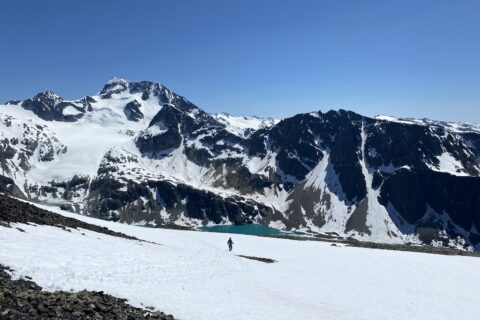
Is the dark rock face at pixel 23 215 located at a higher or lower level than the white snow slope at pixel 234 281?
higher

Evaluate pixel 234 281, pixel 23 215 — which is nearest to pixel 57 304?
pixel 234 281

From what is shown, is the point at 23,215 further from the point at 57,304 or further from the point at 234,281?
the point at 57,304

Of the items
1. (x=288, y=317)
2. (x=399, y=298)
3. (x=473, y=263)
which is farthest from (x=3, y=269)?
(x=473, y=263)

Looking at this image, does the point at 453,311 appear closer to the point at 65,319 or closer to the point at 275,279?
the point at 275,279

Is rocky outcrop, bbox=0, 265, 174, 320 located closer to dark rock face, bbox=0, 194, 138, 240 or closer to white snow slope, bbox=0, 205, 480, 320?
white snow slope, bbox=0, 205, 480, 320

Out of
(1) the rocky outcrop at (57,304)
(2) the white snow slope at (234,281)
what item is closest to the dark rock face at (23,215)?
(2) the white snow slope at (234,281)

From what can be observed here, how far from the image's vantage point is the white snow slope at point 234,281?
2645 cm

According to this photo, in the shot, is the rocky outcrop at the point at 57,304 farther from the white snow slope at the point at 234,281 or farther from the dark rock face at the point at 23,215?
the dark rock face at the point at 23,215

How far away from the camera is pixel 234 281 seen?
39.1 metres

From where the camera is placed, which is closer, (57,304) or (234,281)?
(57,304)

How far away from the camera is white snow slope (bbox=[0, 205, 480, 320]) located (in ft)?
86.8

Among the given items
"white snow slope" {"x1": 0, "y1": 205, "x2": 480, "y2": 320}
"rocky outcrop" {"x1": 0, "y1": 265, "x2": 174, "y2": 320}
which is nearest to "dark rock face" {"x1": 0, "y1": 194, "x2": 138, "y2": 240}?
"white snow slope" {"x1": 0, "y1": 205, "x2": 480, "y2": 320}

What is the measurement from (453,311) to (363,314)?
29.3 ft

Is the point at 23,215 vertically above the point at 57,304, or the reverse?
the point at 23,215
